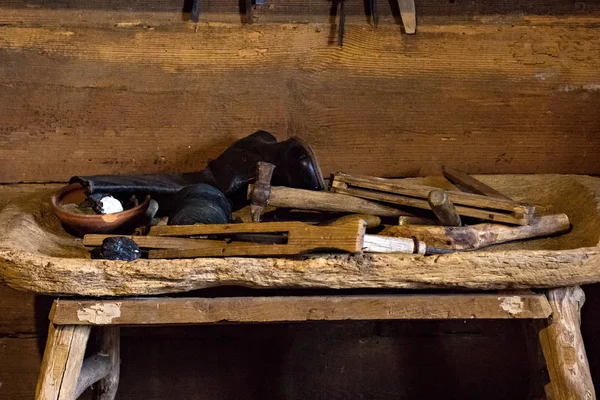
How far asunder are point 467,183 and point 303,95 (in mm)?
394

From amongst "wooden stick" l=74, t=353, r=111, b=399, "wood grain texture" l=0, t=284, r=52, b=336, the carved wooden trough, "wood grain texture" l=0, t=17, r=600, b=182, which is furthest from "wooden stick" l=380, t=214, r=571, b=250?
"wood grain texture" l=0, t=284, r=52, b=336

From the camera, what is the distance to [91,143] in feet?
4.99

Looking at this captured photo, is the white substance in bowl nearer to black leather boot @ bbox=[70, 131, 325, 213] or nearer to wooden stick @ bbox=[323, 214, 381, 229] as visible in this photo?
black leather boot @ bbox=[70, 131, 325, 213]

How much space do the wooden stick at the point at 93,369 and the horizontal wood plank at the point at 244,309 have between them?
0.89ft

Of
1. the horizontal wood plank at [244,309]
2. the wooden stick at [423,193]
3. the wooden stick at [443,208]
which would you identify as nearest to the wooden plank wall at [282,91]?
the wooden stick at [423,193]

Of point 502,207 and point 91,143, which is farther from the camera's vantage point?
point 91,143

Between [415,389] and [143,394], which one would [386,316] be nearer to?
[415,389]

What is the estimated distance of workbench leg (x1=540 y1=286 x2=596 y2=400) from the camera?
111 centimetres

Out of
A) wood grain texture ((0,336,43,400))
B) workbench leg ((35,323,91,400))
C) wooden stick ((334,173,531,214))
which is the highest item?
wooden stick ((334,173,531,214))

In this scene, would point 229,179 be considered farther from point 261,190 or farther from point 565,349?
point 565,349

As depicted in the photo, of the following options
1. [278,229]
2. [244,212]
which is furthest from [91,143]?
[278,229]

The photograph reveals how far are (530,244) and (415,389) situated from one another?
1.88ft

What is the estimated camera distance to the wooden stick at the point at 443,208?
3.84ft

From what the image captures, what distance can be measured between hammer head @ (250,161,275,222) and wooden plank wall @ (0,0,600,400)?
0.29m
